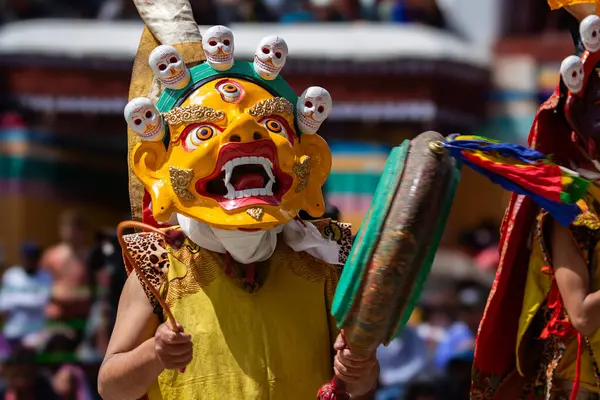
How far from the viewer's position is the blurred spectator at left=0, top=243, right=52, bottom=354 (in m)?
11.0

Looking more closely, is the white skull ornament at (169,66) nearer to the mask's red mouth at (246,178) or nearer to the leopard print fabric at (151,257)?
the mask's red mouth at (246,178)

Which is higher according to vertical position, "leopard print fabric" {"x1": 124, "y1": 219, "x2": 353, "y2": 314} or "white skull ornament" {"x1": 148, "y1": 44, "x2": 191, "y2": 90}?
"white skull ornament" {"x1": 148, "y1": 44, "x2": 191, "y2": 90}

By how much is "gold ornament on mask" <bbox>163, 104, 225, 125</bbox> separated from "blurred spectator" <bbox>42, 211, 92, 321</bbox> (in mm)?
→ 5675

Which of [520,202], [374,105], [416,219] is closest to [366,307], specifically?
[416,219]

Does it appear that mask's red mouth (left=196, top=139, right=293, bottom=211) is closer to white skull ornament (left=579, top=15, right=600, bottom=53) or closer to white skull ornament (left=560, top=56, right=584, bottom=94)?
white skull ornament (left=560, top=56, right=584, bottom=94)

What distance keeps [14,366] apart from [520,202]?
15.8 feet

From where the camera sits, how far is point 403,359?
10125mm

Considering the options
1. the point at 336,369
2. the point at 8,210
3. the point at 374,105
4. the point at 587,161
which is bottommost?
the point at 8,210

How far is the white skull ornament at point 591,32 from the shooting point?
18.9 feet

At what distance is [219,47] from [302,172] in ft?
1.53

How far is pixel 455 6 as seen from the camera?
1322 centimetres

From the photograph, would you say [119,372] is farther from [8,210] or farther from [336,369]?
[8,210]

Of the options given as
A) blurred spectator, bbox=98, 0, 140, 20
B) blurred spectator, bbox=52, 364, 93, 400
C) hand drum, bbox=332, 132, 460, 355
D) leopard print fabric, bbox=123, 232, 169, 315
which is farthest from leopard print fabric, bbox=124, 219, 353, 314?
blurred spectator, bbox=98, 0, 140, 20

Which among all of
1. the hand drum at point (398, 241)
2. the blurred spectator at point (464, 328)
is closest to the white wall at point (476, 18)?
the blurred spectator at point (464, 328)
